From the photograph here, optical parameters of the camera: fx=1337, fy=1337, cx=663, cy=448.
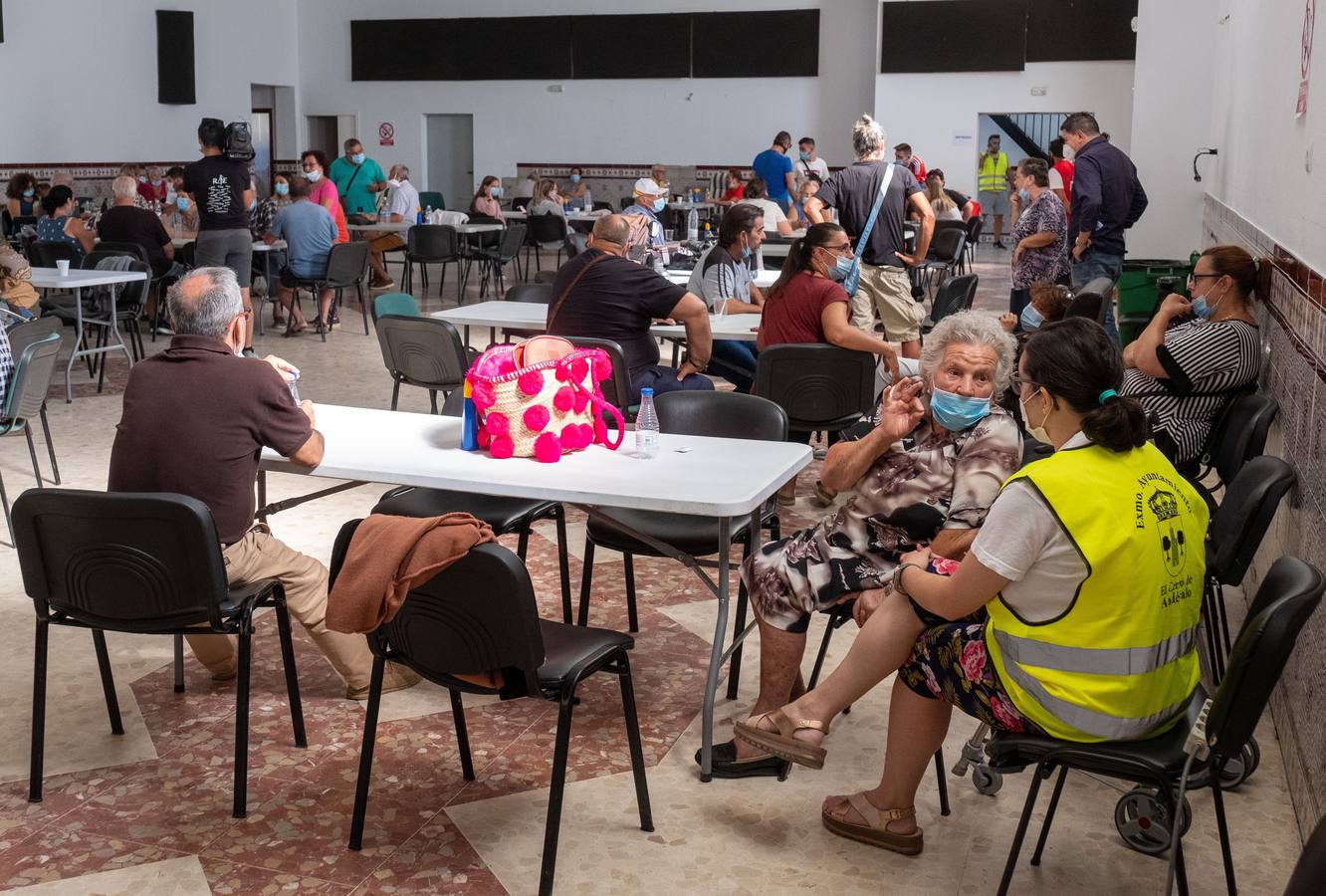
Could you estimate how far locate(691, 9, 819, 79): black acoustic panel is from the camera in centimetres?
1812

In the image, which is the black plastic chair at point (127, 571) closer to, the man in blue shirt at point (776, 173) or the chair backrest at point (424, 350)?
the chair backrest at point (424, 350)

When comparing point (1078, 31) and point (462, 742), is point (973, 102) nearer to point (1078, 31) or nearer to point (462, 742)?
point (1078, 31)

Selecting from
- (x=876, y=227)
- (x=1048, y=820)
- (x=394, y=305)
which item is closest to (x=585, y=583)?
(x=1048, y=820)

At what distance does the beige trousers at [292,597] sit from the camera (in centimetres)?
315

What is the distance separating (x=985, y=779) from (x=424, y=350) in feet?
11.2

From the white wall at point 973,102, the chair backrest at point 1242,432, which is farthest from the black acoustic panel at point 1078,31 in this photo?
the chair backrest at point 1242,432

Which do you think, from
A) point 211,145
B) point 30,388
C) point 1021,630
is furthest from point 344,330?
point 1021,630

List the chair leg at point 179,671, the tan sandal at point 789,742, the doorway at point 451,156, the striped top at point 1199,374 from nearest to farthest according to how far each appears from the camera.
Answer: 1. the tan sandal at point 789,742
2. the chair leg at point 179,671
3. the striped top at point 1199,374
4. the doorway at point 451,156

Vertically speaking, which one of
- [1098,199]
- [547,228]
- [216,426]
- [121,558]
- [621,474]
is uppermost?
[1098,199]

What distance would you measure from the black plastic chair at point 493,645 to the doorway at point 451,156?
1821 centimetres

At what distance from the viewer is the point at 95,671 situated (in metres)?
3.77

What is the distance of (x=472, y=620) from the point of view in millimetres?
2492

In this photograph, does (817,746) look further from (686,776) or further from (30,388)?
(30,388)

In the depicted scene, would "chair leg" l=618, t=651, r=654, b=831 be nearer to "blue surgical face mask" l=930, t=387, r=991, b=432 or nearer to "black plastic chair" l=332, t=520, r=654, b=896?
"black plastic chair" l=332, t=520, r=654, b=896
